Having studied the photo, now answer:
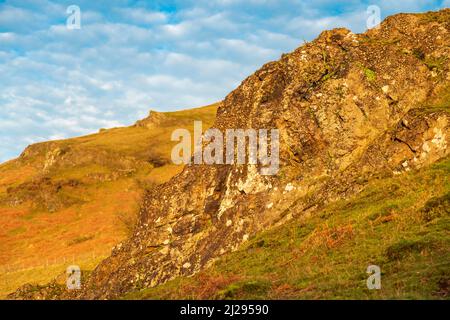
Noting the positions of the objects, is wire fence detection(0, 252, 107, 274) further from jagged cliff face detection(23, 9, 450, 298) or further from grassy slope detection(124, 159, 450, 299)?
grassy slope detection(124, 159, 450, 299)

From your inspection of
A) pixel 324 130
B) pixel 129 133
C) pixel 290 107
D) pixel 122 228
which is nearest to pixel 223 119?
pixel 290 107

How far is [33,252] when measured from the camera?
80.5 m

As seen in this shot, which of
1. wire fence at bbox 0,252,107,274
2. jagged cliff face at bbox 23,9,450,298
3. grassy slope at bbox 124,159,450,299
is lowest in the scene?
wire fence at bbox 0,252,107,274

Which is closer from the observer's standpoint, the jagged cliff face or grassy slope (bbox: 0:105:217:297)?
the jagged cliff face

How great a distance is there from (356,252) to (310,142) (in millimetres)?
13304

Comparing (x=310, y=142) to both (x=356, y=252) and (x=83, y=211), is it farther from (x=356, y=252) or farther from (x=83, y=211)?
(x=83, y=211)

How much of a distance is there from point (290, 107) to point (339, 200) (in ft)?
28.4

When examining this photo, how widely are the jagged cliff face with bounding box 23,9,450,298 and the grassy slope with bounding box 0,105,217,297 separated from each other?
2400 centimetres

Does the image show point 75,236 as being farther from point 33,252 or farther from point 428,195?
point 428,195

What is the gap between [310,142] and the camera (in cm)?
3098

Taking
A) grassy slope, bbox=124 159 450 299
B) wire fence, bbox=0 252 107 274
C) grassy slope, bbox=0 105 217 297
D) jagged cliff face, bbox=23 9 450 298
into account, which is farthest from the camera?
grassy slope, bbox=0 105 217 297

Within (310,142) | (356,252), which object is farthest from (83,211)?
(356,252)

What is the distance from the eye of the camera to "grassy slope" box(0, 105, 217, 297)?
69750 mm

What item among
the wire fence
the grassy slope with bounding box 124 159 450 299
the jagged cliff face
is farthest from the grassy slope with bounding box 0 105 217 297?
the grassy slope with bounding box 124 159 450 299
